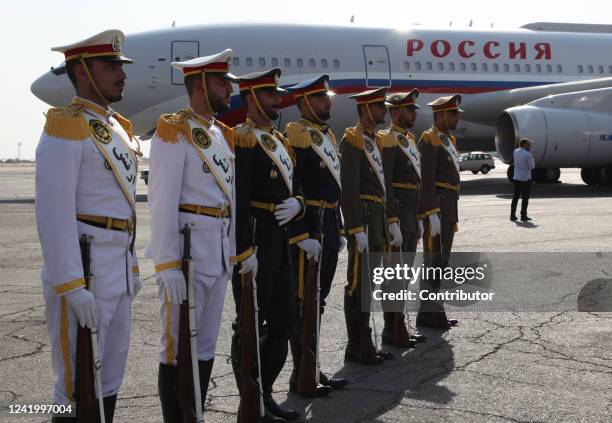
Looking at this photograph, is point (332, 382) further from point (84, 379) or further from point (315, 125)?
point (84, 379)

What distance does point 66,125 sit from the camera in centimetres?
355

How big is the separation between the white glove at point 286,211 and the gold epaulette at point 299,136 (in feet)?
2.32

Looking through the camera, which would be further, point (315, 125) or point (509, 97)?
point (509, 97)

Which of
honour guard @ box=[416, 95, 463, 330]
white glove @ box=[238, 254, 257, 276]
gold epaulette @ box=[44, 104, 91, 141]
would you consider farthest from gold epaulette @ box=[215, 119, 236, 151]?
honour guard @ box=[416, 95, 463, 330]

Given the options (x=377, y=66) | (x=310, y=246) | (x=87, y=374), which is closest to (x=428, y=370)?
(x=310, y=246)

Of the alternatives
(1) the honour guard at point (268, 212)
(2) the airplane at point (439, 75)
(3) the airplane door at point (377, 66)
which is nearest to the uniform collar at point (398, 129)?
(1) the honour guard at point (268, 212)

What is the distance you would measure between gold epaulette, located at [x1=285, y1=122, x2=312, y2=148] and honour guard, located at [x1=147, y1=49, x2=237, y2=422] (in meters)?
1.13

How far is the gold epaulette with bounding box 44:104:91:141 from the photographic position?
3.54 meters

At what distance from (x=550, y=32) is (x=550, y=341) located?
2022 cm

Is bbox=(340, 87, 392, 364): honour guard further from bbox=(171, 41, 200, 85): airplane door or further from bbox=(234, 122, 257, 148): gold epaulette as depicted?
bbox=(171, 41, 200, 85): airplane door

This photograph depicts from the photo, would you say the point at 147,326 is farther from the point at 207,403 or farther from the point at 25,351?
the point at 207,403

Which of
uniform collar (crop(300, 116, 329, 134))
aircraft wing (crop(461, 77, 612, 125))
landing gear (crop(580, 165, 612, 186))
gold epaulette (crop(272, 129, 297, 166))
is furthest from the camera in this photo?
landing gear (crop(580, 165, 612, 186))

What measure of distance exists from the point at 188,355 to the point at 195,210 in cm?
70

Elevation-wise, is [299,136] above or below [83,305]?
above
